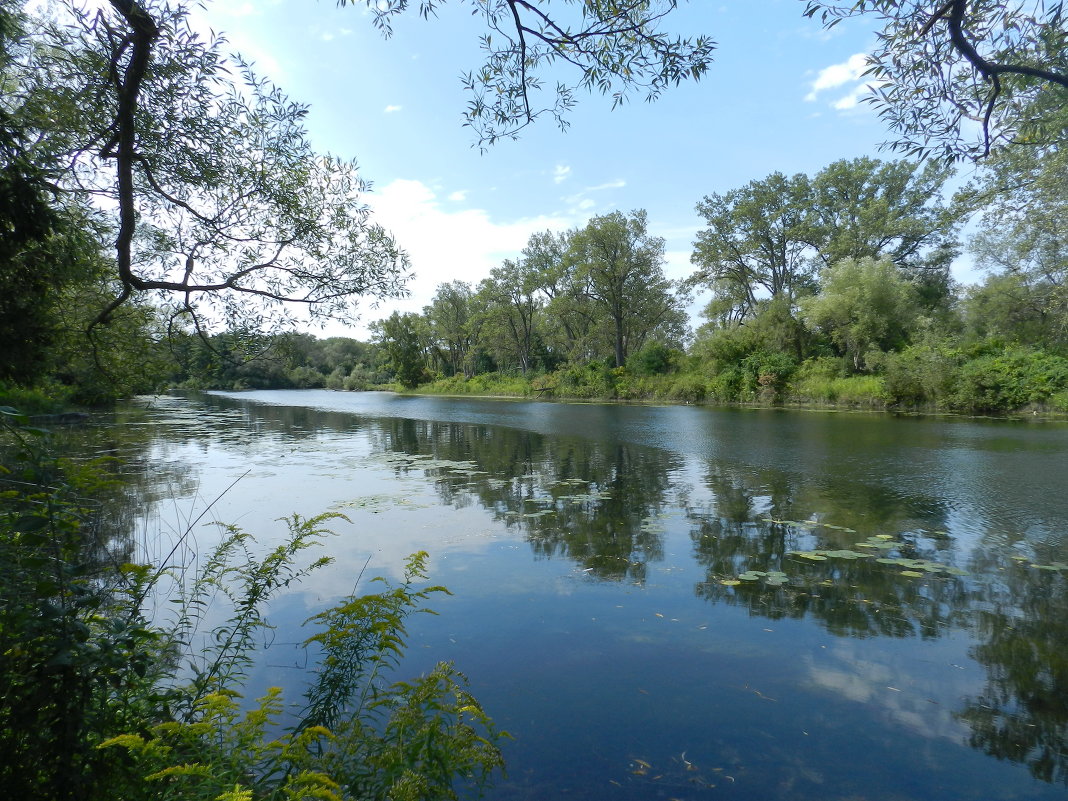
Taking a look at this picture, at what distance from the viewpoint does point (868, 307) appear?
35.3 metres

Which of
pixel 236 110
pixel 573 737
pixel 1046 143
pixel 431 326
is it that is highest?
pixel 431 326

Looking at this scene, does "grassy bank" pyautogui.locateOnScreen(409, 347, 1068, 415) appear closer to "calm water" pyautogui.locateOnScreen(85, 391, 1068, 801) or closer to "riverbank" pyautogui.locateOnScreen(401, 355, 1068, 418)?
"riverbank" pyautogui.locateOnScreen(401, 355, 1068, 418)

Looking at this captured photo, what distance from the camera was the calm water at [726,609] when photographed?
11.6ft

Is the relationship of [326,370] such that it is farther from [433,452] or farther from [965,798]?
[965,798]

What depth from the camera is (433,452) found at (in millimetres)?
17453

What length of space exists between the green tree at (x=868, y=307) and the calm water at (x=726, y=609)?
23615 millimetres

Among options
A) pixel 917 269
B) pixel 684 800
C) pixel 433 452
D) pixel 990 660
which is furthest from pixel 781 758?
pixel 917 269

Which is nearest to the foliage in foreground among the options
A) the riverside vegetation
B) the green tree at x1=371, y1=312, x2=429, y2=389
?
the riverside vegetation

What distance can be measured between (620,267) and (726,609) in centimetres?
4562

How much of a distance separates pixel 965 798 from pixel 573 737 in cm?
220

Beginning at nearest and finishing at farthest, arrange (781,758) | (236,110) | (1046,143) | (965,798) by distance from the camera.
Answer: (965,798) < (781,758) < (1046,143) < (236,110)

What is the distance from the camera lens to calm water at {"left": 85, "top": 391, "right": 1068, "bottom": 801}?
3.54 m

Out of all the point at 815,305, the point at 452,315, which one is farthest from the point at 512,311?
the point at 815,305

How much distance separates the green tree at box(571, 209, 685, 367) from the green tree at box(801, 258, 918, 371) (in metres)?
15.6
